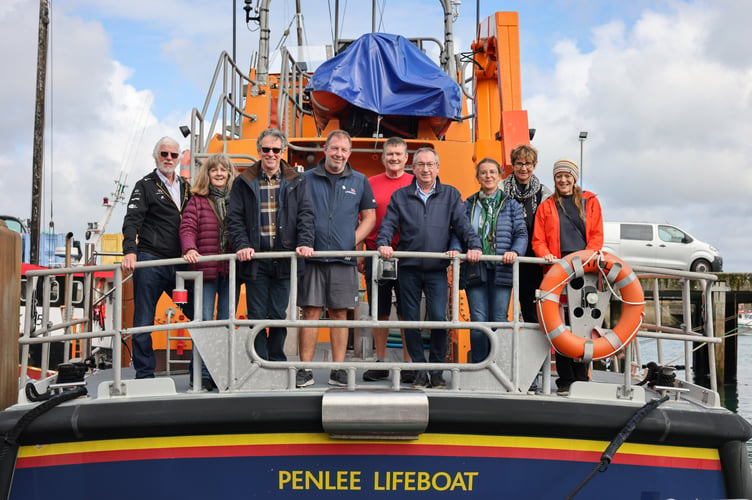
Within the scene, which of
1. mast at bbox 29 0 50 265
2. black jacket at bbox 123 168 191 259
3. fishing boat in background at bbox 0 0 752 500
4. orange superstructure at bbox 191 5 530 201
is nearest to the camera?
fishing boat in background at bbox 0 0 752 500

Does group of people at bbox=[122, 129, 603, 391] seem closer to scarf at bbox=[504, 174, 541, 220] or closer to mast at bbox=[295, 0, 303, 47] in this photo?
scarf at bbox=[504, 174, 541, 220]

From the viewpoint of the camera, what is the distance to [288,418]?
375cm

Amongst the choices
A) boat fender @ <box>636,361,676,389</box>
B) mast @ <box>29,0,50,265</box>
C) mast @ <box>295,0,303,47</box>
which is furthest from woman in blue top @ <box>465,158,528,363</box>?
mast @ <box>29,0,50,265</box>

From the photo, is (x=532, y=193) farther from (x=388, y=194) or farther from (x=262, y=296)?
(x=262, y=296)

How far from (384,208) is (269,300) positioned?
114cm

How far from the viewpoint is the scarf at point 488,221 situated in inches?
179

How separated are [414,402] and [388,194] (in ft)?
5.90

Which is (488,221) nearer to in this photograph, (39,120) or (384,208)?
(384,208)

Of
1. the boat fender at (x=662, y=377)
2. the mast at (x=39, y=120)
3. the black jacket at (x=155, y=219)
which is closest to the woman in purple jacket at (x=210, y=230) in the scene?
the black jacket at (x=155, y=219)

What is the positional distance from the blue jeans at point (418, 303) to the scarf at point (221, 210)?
114 cm

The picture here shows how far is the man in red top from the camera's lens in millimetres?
4703

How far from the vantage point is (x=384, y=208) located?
5.00 m

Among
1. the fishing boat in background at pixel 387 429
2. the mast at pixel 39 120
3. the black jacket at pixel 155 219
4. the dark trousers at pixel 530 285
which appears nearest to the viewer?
the fishing boat in background at pixel 387 429

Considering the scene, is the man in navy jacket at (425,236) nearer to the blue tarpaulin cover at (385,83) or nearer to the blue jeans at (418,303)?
the blue jeans at (418,303)
